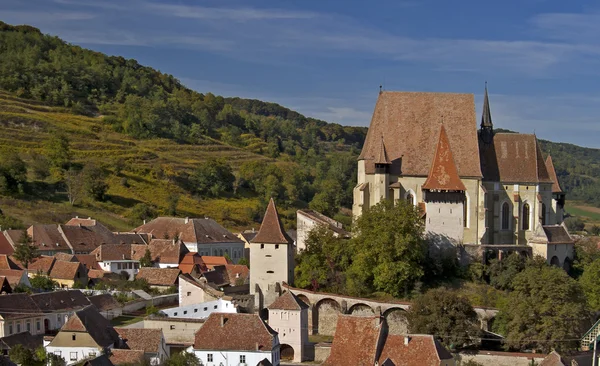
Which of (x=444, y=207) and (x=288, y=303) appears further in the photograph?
(x=444, y=207)

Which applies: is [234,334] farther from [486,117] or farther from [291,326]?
[486,117]

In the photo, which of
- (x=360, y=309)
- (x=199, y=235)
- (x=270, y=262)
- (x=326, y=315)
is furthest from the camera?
(x=199, y=235)

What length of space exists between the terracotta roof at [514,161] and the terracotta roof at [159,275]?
23.6 meters

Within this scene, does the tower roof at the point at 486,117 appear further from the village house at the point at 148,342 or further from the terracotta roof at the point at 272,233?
the village house at the point at 148,342

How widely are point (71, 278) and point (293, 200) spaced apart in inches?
2080

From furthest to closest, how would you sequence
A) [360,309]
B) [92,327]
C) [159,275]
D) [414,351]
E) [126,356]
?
[159,275]
[360,309]
[92,327]
[414,351]
[126,356]

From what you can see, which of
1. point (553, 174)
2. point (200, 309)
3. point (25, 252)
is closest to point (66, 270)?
point (25, 252)

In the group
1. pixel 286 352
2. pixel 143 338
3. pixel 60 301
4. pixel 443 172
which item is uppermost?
pixel 443 172

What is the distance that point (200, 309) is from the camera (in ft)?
176

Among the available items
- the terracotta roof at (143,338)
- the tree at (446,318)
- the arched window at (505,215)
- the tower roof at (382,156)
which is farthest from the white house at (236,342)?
the arched window at (505,215)

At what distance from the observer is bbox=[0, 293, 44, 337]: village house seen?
151 ft

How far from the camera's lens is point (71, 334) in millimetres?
42812

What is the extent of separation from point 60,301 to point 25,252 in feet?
46.8

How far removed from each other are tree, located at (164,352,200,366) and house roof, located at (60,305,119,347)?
3.39 m
